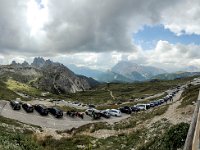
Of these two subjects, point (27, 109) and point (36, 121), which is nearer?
point (36, 121)

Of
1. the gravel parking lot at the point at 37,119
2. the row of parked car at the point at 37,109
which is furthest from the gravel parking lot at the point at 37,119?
the row of parked car at the point at 37,109

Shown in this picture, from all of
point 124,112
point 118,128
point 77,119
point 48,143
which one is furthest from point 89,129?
point 124,112

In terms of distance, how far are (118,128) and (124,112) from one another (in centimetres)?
4454

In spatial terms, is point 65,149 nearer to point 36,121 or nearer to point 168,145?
point 168,145

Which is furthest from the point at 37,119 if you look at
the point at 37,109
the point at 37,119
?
the point at 37,109

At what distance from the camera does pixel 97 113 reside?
87625 mm

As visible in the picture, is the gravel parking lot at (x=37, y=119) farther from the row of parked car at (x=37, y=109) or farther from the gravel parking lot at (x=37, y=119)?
the row of parked car at (x=37, y=109)

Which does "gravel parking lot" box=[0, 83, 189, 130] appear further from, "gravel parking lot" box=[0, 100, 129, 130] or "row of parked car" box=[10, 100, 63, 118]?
"row of parked car" box=[10, 100, 63, 118]

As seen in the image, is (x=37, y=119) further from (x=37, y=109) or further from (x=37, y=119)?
(x=37, y=109)

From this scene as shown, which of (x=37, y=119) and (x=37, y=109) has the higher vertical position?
(x=37, y=109)

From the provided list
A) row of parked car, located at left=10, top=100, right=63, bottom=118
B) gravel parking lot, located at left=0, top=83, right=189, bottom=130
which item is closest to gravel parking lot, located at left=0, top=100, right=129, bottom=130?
gravel parking lot, located at left=0, top=83, right=189, bottom=130

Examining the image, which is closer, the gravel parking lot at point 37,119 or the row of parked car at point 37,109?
the gravel parking lot at point 37,119

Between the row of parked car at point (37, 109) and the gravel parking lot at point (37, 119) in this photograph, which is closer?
the gravel parking lot at point (37, 119)

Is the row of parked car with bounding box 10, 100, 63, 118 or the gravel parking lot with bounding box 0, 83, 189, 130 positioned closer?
the gravel parking lot with bounding box 0, 83, 189, 130
